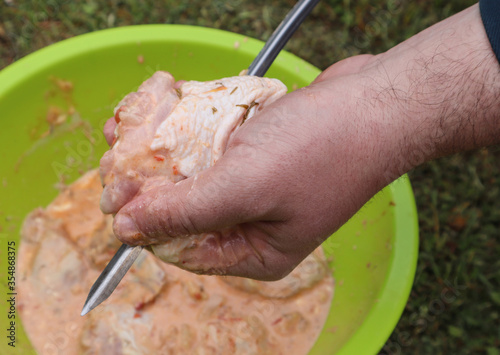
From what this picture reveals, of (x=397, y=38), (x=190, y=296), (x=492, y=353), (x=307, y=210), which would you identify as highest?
(x=307, y=210)

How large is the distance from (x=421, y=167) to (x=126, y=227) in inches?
58.4

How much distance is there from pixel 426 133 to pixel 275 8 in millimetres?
1504

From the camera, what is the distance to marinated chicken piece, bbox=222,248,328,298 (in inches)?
54.5

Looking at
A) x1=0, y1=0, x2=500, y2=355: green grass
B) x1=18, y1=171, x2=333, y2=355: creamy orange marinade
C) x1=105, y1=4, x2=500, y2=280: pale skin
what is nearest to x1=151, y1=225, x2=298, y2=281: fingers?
x1=105, y1=4, x2=500, y2=280: pale skin

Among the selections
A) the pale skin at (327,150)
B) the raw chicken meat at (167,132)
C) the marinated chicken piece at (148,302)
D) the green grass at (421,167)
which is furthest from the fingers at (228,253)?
the green grass at (421,167)

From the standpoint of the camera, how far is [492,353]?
1.62 meters

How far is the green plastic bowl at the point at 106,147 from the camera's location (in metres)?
1.26

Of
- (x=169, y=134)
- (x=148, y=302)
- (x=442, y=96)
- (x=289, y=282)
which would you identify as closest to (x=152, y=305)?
(x=148, y=302)

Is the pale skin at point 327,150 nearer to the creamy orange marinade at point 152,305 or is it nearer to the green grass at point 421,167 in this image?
the creamy orange marinade at point 152,305

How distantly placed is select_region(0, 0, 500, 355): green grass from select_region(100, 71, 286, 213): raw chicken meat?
46.8 inches

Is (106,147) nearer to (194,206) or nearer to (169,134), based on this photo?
(169,134)

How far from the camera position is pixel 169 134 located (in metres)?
0.92

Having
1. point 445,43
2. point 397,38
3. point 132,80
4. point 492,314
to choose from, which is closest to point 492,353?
point 492,314

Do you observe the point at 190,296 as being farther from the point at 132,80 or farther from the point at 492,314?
the point at 492,314
